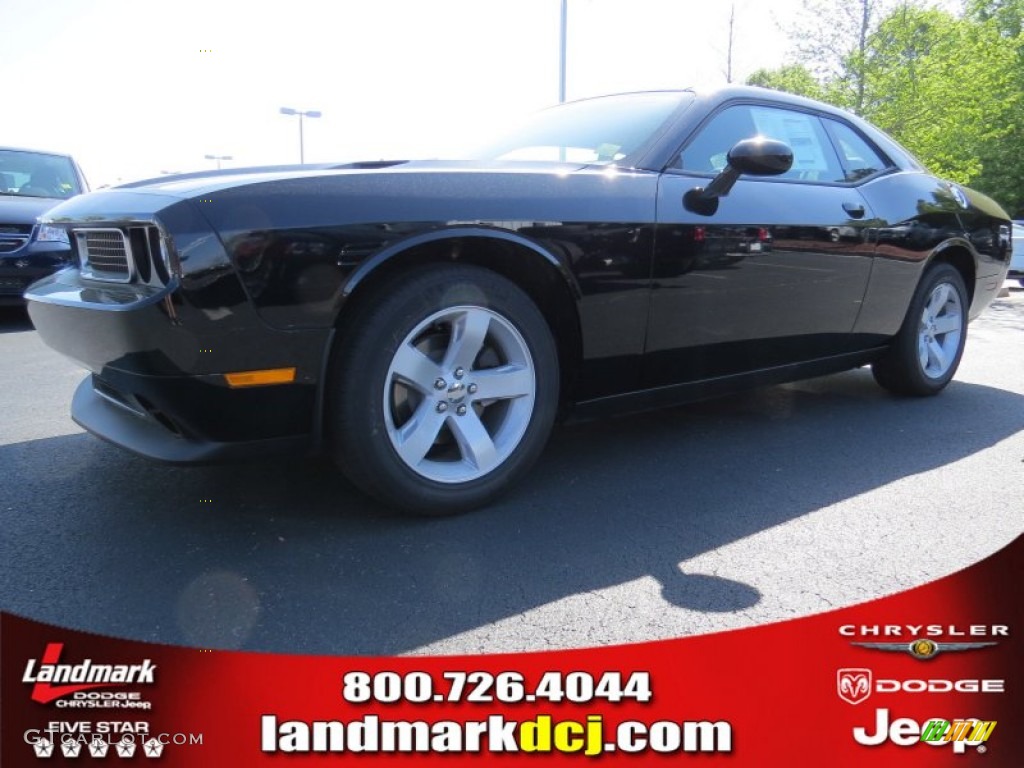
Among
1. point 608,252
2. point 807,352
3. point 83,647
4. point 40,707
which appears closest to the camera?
point 40,707

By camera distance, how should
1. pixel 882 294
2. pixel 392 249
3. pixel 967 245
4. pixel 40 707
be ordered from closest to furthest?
pixel 40 707, pixel 392 249, pixel 882 294, pixel 967 245

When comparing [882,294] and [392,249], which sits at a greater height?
[392,249]

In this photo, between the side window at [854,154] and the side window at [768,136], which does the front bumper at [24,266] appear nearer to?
the side window at [768,136]

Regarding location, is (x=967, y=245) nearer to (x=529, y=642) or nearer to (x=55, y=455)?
(x=529, y=642)

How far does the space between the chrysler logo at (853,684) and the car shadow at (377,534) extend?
0.43m

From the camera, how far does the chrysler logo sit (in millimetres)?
1521

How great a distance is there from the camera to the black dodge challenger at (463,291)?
206 cm

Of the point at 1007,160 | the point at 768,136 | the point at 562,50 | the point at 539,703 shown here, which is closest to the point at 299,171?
the point at 539,703

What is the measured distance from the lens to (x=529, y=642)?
71.3 inches

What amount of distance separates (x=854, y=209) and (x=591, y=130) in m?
1.24

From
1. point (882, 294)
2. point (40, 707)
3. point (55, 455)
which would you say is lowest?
point (55, 455)

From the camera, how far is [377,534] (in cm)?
235

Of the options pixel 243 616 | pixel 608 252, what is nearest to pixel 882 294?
pixel 608 252

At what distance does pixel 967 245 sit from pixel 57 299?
165 inches
